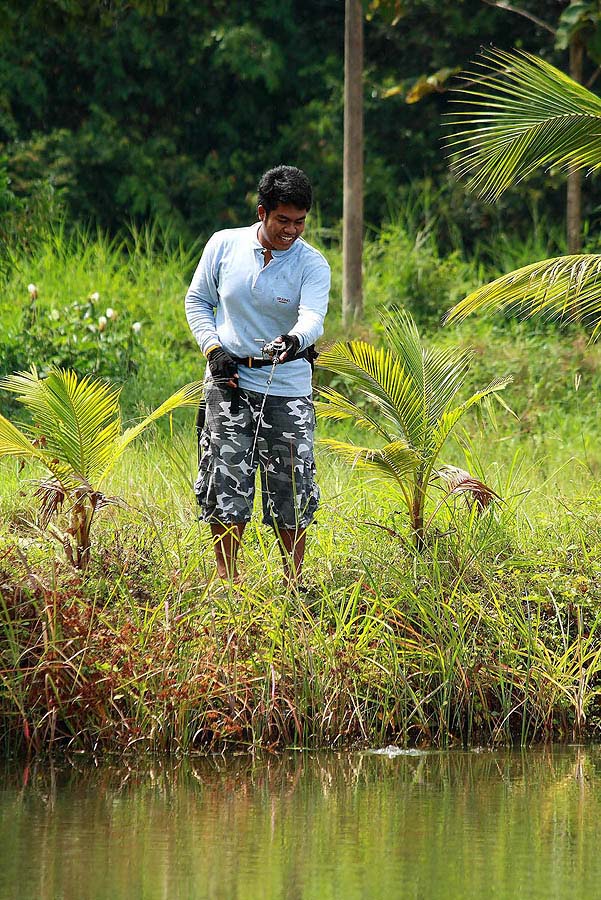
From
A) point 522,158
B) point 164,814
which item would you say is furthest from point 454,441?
point 164,814

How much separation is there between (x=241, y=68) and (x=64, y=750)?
13.2 meters

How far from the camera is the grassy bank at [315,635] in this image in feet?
17.8

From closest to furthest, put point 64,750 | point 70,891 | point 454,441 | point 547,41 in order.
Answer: point 70,891
point 64,750
point 454,441
point 547,41

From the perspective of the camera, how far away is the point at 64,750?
5.40 meters

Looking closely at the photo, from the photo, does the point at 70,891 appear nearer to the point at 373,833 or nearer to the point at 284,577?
the point at 373,833

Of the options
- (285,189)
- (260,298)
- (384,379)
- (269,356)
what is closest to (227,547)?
(269,356)

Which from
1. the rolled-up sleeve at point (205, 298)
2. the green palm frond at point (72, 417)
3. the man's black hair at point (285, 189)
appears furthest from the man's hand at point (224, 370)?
the green palm frond at point (72, 417)

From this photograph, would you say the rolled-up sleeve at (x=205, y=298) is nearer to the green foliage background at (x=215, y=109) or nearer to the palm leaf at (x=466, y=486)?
the palm leaf at (x=466, y=486)

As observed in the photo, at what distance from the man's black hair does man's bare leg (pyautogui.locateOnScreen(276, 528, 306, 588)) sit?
1.35 m

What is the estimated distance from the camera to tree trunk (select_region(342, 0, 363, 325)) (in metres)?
12.1

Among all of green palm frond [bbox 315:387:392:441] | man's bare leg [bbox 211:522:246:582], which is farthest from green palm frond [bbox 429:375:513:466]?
man's bare leg [bbox 211:522:246:582]

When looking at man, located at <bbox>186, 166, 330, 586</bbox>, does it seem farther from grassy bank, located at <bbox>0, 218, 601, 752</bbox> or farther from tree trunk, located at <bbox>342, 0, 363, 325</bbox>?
tree trunk, located at <bbox>342, 0, 363, 325</bbox>

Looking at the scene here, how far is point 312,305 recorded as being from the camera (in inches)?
228

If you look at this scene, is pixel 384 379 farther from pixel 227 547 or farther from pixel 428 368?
pixel 227 547
